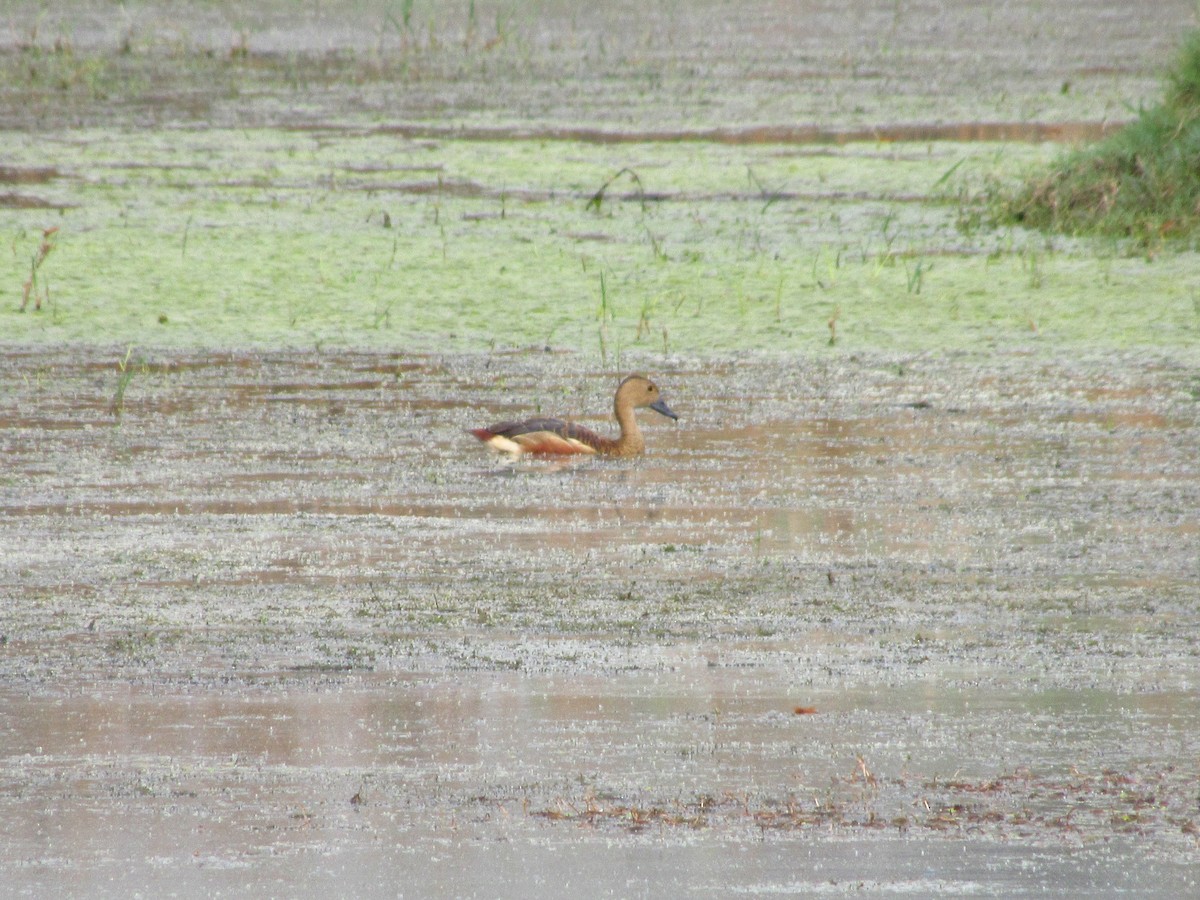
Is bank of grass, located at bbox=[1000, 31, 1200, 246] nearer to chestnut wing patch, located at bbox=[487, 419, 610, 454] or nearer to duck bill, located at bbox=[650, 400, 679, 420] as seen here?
duck bill, located at bbox=[650, 400, 679, 420]

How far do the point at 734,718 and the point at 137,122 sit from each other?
42.3 ft

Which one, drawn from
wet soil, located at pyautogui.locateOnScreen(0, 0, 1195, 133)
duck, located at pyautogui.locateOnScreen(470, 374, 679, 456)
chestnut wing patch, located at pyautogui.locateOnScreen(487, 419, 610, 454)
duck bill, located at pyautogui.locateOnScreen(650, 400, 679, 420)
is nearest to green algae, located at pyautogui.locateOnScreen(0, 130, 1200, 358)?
duck bill, located at pyautogui.locateOnScreen(650, 400, 679, 420)

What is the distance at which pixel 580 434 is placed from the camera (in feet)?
25.8

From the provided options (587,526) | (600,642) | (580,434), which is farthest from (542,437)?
(600,642)

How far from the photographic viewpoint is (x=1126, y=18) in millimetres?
23797

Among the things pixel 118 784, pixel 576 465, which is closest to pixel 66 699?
pixel 118 784

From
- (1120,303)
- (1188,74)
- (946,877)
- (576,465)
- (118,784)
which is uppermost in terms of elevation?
(1188,74)

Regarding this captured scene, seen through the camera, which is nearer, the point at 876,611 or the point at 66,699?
the point at 66,699

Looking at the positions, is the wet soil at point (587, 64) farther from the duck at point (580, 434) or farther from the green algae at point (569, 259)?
the duck at point (580, 434)

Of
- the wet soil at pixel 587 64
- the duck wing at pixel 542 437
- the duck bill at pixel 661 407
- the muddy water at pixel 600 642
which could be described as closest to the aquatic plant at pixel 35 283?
the muddy water at pixel 600 642

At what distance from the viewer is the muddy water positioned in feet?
13.7

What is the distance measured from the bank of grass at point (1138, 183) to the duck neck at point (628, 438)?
445 cm

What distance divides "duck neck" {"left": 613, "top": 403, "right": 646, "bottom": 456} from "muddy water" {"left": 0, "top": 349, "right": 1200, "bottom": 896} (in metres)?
0.12

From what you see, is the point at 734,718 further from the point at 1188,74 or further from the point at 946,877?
the point at 1188,74
